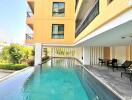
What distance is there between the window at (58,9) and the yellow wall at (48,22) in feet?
1.24

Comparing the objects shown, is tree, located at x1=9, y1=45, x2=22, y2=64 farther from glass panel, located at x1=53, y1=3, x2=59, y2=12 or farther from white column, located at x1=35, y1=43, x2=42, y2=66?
glass panel, located at x1=53, y1=3, x2=59, y2=12

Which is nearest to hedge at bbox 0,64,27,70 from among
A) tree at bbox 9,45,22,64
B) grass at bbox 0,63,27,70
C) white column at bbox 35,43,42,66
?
grass at bbox 0,63,27,70

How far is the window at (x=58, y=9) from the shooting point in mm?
24547

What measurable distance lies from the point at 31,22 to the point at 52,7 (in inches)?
113

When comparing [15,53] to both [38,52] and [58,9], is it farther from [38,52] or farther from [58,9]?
[58,9]

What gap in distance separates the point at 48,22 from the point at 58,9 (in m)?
1.99

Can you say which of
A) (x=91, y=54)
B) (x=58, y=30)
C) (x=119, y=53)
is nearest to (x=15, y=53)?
(x=58, y=30)

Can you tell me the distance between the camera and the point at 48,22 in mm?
24156

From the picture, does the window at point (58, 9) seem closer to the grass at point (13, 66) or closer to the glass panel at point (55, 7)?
the glass panel at point (55, 7)

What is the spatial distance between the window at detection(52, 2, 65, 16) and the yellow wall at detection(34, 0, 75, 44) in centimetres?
38

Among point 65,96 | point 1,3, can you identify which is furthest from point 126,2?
point 1,3

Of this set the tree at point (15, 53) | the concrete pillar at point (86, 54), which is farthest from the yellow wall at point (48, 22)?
the tree at point (15, 53)

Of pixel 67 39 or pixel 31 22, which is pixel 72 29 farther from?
pixel 31 22

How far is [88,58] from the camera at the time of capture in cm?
2275
